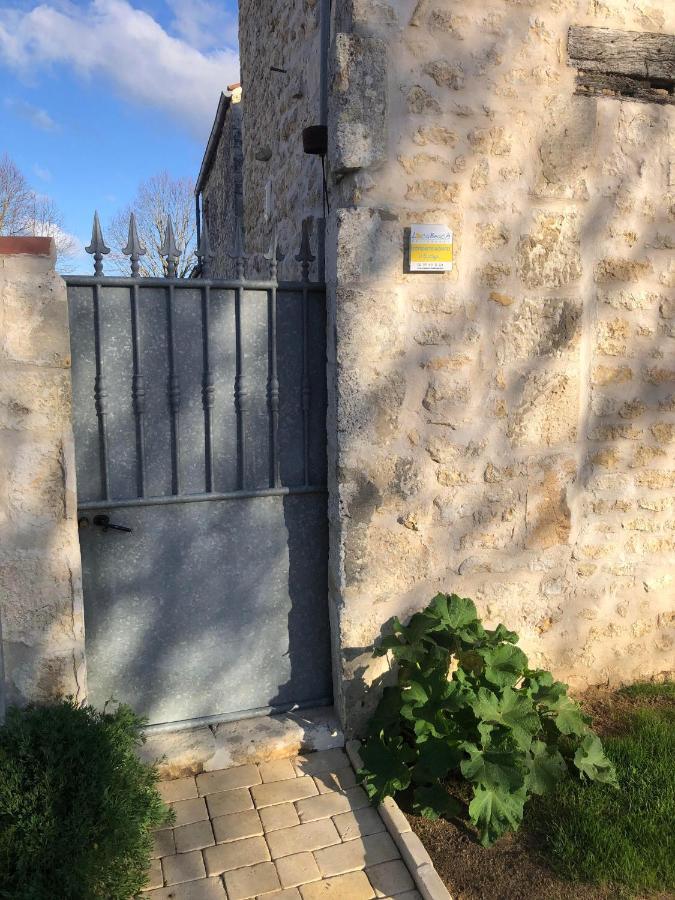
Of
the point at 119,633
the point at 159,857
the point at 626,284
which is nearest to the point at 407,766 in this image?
the point at 159,857

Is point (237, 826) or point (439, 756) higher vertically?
point (439, 756)

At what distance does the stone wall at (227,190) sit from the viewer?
7.70m

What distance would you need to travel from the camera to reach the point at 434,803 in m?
2.69

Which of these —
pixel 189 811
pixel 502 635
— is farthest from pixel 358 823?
pixel 502 635

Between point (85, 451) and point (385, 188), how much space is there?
5.23ft

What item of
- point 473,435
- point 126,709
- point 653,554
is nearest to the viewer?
point 126,709

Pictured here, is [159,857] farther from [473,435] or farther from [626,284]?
[626,284]

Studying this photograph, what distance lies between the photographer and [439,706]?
2.71m

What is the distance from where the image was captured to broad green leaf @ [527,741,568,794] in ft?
8.80

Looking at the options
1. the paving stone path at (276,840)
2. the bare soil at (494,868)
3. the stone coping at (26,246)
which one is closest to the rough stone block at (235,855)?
the paving stone path at (276,840)

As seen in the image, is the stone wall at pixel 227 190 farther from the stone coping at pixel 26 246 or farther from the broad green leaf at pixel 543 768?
the broad green leaf at pixel 543 768

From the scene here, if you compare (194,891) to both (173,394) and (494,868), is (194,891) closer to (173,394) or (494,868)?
(494,868)

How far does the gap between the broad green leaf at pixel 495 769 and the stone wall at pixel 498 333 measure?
27.2 inches

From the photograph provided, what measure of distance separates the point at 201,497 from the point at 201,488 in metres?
0.05
